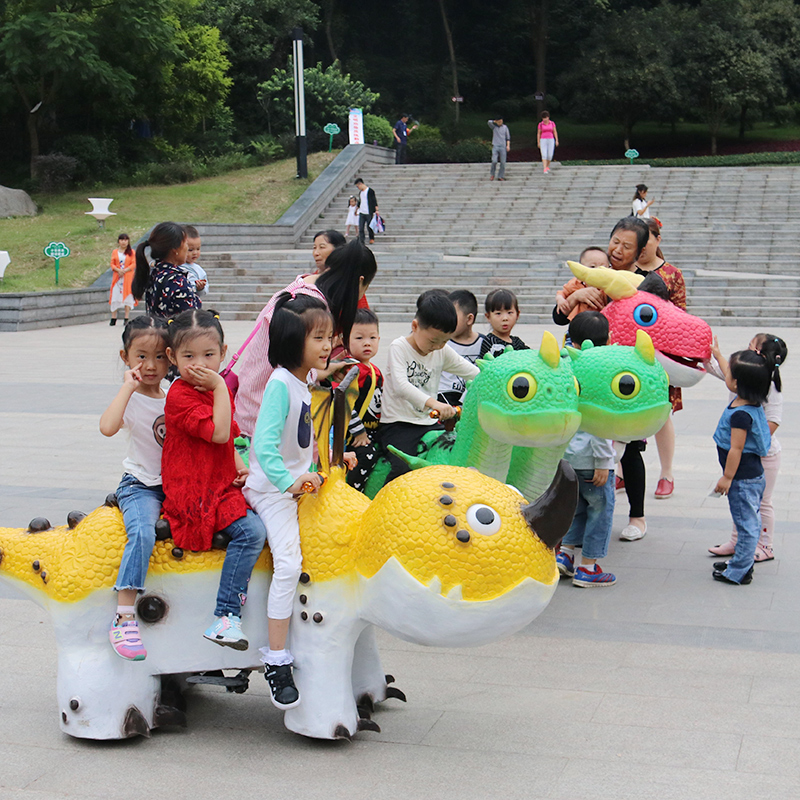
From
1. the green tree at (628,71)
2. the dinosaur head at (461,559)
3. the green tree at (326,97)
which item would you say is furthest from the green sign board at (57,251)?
the green tree at (628,71)

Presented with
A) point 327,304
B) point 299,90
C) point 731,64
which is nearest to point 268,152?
point 299,90

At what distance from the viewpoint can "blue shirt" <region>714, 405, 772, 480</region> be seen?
210 inches

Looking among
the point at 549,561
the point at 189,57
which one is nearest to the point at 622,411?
the point at 549,561

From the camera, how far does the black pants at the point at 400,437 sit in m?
4.85

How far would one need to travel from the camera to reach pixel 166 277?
5613 mm

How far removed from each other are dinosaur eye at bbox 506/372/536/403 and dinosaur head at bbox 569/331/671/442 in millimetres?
494

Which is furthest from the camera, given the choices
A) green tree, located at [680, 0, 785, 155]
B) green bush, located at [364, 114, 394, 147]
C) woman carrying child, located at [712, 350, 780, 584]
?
green tree, located at [680, 0, 785, 155]

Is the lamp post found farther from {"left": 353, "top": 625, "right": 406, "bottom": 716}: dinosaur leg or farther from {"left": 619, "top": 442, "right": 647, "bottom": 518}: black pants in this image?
{"left": 353, "top": 625, "right": 406, "bottom": 716}: dinosaur leg

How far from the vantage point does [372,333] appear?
187 inches

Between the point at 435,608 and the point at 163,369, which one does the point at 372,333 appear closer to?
the point at 163,369

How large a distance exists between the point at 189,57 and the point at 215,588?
102ft

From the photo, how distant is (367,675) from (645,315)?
7.93 ft

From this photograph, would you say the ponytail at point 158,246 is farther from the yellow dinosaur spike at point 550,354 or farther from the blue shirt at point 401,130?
the blue shirt at point 401,130

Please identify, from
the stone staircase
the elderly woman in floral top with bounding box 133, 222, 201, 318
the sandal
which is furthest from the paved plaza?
the stone staircase
